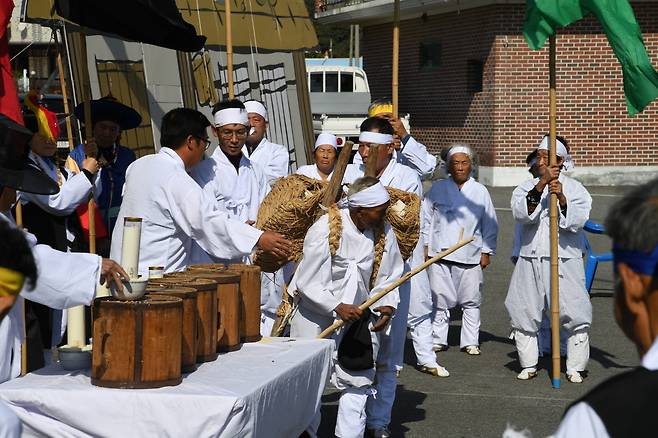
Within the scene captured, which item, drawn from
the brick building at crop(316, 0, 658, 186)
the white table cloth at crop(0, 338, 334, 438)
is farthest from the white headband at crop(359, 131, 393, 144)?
the brick building at crop(316, 0, 658, 186)

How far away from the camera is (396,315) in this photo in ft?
23.8

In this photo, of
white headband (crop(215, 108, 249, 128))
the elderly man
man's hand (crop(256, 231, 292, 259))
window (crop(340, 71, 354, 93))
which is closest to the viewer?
the elderly man

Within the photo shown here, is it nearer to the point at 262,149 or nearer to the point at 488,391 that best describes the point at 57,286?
the point at 488,391

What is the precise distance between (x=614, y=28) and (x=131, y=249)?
446 centimetres

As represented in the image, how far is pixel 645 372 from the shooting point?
2160mm

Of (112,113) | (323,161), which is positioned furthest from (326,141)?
(112,113)

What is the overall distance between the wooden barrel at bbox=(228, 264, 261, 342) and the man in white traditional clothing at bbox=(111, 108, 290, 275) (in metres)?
0.23

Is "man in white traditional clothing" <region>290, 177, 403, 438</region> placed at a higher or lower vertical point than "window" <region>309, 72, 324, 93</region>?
lower

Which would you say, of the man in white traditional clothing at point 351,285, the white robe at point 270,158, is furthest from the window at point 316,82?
the man in white traditional clothing at point 351,285

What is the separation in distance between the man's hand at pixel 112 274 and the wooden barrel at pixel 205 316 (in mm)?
488

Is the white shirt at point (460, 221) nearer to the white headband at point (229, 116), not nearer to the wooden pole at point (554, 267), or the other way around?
the wooden pole at point (554, 267)

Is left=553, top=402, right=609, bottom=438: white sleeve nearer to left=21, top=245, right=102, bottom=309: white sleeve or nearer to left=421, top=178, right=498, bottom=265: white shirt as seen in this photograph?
left=21, top=245, right=102, bottom=309: white sleeve

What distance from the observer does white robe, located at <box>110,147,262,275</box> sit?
18.7ft

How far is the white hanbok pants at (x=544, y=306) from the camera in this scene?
8.48 m
